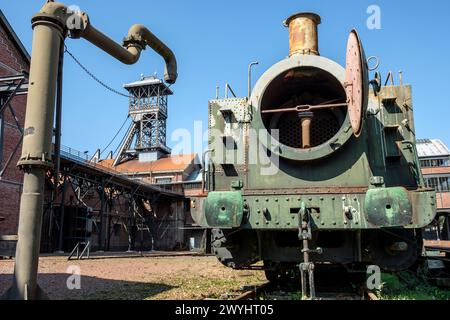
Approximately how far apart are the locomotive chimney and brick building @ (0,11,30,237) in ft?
62.2

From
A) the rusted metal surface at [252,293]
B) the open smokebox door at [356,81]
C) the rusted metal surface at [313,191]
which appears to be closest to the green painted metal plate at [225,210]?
the rusted metal surface at [313,191]

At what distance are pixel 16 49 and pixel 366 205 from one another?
24420 millimetres

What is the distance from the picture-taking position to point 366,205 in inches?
187

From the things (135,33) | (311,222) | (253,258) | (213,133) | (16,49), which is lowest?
(253,258)

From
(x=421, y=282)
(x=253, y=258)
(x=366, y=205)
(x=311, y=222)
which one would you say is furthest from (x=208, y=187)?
(x=421, y=282)

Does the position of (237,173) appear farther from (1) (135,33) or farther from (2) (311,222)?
(1) (135,33)

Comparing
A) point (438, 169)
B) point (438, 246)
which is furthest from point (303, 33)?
point (438, 169)

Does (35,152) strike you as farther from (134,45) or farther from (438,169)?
(438,169)

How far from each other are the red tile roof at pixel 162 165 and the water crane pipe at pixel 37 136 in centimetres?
3695

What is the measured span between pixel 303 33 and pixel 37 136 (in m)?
4.37

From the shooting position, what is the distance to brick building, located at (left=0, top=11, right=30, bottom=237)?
21.4 m

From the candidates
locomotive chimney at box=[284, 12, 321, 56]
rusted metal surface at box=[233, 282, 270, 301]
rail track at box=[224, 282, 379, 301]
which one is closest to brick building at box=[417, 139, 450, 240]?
locomotive chimney at box=[284, 12, 321, 56]

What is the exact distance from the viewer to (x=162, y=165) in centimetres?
4428

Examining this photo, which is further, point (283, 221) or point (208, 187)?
point (208, 187)
